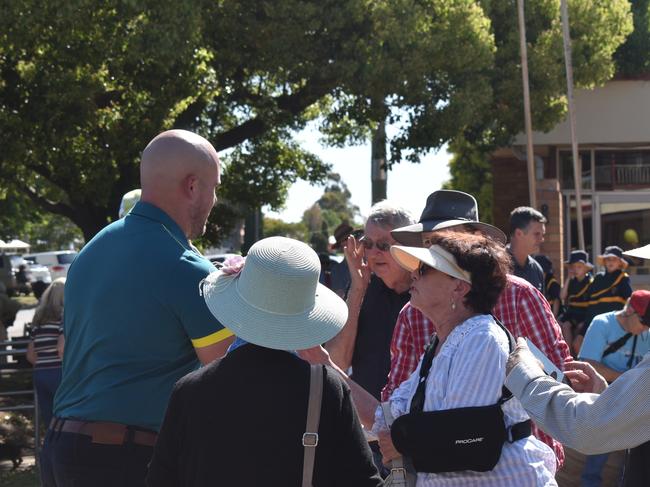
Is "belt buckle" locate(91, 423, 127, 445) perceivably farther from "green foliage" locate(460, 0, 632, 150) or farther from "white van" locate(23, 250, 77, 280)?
"white van" locate(23, 250, 77, 280)

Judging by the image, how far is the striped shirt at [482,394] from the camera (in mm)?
2863

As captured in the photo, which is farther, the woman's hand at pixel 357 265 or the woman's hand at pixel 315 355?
the woman's hand at pixel 357 265

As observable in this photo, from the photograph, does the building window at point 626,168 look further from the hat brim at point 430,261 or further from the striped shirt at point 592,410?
the striped shirt at point 592,410

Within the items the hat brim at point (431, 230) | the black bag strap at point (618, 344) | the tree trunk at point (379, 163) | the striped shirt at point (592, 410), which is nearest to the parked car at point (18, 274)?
the tree trunk at point (379, 163)

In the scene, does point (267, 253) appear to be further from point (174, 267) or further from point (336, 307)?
point (174, 267)

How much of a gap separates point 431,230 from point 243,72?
516 inches

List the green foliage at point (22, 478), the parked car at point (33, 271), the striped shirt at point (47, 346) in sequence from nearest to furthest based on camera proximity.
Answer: the striped shirt at point (47, 346) < the green foliage at point (22, 478) < the parked car at point (33, 271)

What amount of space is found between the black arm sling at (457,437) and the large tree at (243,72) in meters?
10.4

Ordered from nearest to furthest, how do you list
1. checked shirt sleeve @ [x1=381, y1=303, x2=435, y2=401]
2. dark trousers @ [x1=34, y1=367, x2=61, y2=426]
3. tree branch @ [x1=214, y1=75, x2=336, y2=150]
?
checked shirt sleeve @ [x1=381, y1=303, x2=435, y2=401] → dark trousers @ [x1=34, y1=367, x2=61, y2=426] → tree branch @ [x1=214, y1=75, x2=336, y2=150]

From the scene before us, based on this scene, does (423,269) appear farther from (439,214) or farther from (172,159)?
(439,214)

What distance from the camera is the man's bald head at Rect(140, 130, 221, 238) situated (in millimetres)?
3508

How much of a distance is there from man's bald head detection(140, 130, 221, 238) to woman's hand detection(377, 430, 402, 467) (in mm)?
1080

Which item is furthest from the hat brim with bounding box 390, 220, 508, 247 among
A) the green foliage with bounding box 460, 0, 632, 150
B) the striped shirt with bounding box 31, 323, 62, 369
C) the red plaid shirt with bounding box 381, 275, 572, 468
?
the green foliage with bounding box 460, 0, 632, 150

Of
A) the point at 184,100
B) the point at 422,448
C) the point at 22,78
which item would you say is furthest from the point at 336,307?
the point at 184,100
